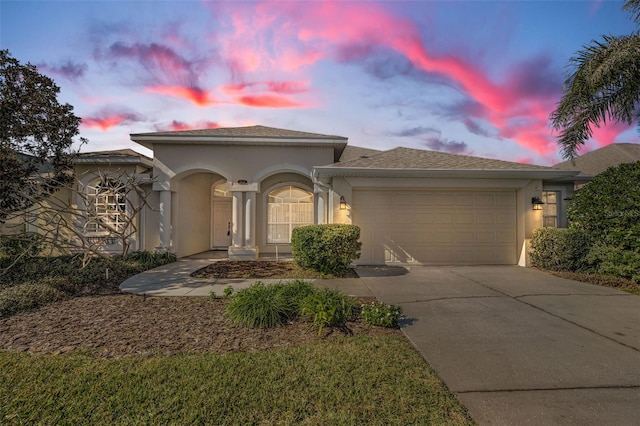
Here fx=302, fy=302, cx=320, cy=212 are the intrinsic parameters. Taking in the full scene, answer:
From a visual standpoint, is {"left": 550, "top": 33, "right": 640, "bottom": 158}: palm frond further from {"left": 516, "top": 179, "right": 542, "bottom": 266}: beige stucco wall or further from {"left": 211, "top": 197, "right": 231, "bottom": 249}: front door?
{"left": 211, "top": 197, "right": 231, "bottom": 249}: front door

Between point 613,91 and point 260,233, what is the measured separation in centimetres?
1174

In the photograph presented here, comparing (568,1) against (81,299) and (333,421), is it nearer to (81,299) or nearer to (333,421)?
(333,421)

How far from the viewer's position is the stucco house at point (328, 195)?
30.9ft

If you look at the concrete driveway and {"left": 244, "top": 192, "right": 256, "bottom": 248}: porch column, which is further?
{"left": 244, "top": 192, "right": 256, "bottom": 248}: porch column

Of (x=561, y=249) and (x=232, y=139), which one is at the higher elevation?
(x=232, y=139)

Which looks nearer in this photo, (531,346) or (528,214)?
(531,346)

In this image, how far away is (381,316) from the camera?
4258mm

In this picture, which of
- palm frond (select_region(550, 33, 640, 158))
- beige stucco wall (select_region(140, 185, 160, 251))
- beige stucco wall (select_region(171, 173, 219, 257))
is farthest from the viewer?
beige stucco wall (select_region(140, 185, 160, 251))

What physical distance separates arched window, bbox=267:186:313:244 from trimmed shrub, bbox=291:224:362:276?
4.22m

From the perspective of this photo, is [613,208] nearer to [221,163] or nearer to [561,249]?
[561,249]

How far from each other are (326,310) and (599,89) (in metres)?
8.86

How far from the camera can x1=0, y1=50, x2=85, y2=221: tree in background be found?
326 inches

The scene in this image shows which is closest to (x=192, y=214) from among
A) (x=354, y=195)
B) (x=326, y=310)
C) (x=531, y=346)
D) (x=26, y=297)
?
(x=354, y=195)

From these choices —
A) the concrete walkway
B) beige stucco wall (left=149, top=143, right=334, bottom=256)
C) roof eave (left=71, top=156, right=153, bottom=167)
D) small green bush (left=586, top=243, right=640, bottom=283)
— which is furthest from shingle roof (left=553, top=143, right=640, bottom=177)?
roof eave (left=71, top=156, right=153, bottom=167)
